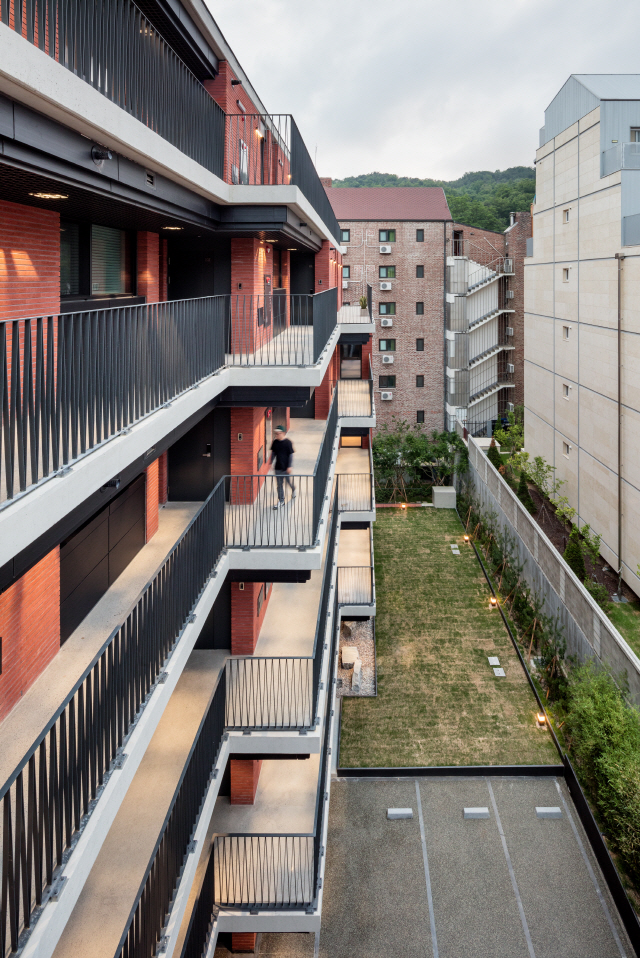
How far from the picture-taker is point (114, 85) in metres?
5.43

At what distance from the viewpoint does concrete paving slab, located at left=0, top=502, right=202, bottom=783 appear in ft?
17.9

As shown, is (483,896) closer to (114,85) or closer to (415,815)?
(415,815)

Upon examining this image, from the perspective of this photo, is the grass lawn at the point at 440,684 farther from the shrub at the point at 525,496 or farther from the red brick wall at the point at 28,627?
the red brick wall at the point at 28,627

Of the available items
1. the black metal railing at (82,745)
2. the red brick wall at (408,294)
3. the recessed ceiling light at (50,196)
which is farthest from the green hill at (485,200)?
the black metal railing at (82,745)

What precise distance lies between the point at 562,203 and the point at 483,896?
21068 millimetres

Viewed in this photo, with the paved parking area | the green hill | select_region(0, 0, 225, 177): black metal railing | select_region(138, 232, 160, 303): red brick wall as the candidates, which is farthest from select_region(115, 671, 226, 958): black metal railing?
the green hill

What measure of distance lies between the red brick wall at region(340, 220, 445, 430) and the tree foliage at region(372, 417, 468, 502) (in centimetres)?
599

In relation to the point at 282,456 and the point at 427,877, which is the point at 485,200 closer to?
the point at 282,456

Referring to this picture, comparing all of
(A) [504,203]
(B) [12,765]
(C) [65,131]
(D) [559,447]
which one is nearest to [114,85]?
(C) [65,131]

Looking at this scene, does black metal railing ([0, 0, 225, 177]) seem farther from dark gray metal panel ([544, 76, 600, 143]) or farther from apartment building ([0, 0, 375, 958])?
dark gray metal panel ([544, 76, 600, 143])

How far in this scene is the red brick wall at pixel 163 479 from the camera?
35.9ft

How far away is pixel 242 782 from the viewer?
9883mm

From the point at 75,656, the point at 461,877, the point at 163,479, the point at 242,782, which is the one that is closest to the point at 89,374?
the point at 75,656

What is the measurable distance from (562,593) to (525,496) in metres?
7.89
